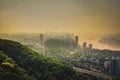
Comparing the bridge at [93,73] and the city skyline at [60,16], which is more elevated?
the city skyline at [60,16]

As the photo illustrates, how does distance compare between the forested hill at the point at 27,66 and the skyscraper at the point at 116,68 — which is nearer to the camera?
the skyscraper at the point at 116,68

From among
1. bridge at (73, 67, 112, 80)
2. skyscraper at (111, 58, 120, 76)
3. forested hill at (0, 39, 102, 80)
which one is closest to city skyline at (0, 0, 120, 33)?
forested hill at (0, 39, 102, 80)

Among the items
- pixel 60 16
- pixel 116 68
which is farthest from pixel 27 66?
pixel 116 68

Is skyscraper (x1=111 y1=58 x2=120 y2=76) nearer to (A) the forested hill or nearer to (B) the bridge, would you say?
(B) the bridge

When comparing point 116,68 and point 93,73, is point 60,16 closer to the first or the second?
point 93,73

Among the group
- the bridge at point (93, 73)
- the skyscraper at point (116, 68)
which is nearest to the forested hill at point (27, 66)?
the bridge at point (93, 73)

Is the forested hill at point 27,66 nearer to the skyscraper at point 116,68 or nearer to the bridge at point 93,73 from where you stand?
the bridge at point 93,73

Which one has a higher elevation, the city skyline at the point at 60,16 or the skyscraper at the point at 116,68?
the city skyline at the point at 60,16

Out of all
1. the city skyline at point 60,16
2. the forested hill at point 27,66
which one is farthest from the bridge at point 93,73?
the city skyline at point 60,16
